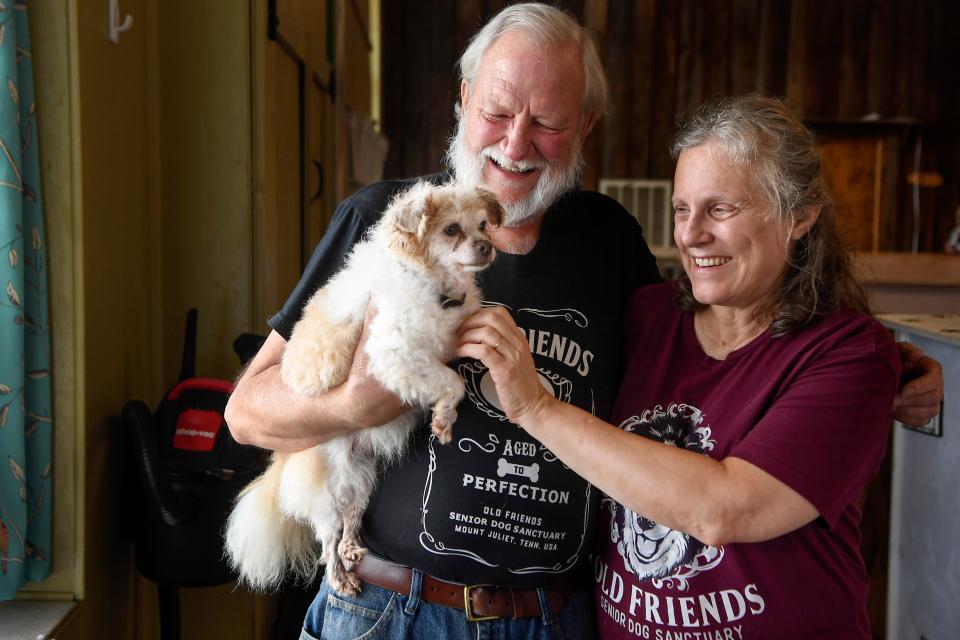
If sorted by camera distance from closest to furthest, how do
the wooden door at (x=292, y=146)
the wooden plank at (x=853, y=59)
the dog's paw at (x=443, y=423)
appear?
the dog's paw at (x=443, y=423)
the wooden door at (x=292, y=146)
the wooden plank at (x=853, y=59)

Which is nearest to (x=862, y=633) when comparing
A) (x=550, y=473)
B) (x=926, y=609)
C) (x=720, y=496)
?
(x=720, y=496)

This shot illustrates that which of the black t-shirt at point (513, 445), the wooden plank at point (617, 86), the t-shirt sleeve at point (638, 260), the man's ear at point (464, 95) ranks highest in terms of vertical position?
the wooden plank at point (617, 86)

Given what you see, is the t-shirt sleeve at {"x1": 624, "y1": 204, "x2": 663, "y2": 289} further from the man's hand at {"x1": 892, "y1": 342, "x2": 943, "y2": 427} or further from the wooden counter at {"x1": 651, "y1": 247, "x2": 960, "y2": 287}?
the wooden counter at {"x1": 651, "y1": 247, "x2": 960, "y2": 287}

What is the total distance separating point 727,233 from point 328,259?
30.7 inches

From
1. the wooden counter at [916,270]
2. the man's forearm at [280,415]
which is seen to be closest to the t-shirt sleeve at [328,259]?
the man's forearm at [280,415]

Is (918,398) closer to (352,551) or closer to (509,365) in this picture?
(509,365)

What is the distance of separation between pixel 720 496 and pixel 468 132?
35.1 inches

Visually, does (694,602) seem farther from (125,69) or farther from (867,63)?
(867,63)

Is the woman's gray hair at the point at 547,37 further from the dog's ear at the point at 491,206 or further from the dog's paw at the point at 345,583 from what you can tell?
the dog's paw at the point at 345,583

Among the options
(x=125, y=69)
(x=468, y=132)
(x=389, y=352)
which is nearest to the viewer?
(x=389, y=352)

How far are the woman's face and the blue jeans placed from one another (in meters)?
0.66

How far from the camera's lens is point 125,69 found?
6.55 ft

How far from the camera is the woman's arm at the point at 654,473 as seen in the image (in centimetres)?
116

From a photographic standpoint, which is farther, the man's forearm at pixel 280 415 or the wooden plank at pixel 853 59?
the wooden plank at pixel 853 59
